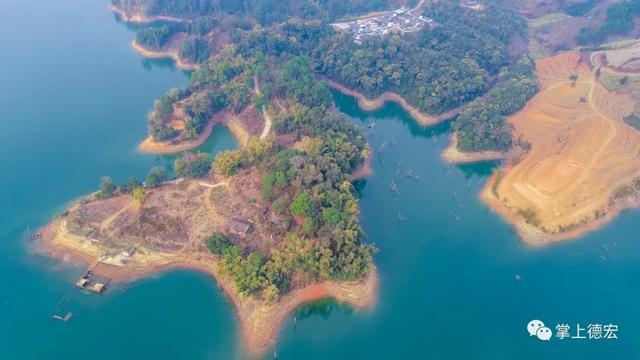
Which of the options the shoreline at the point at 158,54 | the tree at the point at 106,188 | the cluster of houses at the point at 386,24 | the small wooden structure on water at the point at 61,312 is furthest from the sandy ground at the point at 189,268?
the cluster of houses at the point at 386,24

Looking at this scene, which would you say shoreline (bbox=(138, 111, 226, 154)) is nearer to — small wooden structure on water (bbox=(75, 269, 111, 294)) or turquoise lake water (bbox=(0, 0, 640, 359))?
turquoise lake water (bbox=(0, 0, 640, 359))

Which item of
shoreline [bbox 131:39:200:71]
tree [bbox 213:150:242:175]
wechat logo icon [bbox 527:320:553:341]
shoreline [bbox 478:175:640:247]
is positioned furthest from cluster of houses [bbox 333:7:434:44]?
wechat logo icon [bbox 527:320:553:341]

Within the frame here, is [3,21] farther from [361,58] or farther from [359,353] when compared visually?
[359,353]

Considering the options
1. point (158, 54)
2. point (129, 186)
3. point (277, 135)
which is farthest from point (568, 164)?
point (158, 54)

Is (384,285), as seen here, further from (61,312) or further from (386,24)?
(386,24)

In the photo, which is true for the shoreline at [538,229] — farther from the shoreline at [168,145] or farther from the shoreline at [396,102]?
the shoreline at [168,145]

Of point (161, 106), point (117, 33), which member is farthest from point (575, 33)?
point (117, 33)
